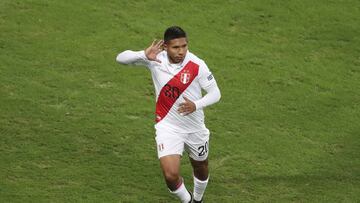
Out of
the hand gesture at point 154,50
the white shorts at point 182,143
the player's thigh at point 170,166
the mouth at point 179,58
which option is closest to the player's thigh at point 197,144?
the white shorts at point 182,143

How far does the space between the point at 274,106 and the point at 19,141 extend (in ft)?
17.0

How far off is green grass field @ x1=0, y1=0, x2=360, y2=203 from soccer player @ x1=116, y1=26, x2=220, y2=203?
1.43 meters

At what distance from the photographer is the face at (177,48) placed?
36.5ft

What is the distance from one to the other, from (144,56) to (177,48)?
0.49 metres

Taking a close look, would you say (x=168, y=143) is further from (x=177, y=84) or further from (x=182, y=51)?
(x=182, y=51)

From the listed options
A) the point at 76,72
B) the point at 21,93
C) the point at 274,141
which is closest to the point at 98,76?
the point at 76,72

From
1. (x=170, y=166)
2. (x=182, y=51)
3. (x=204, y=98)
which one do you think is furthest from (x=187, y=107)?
(x=170, y=166)

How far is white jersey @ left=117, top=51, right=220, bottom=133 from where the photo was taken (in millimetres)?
11328

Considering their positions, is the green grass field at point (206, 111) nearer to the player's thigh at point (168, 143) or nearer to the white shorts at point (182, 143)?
the white shorts at point (182, 143)

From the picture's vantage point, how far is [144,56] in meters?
A: 11.3

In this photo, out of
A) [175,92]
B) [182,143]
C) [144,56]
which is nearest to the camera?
[144,56]

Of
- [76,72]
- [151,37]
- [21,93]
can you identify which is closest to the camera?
[21,93]

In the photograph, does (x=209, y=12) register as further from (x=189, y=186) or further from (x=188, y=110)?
(x=188, y=110)

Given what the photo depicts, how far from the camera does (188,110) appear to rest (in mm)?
11070
